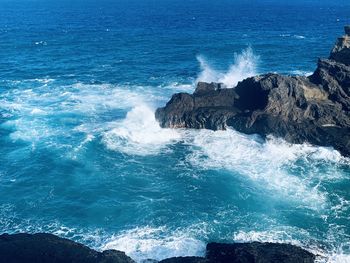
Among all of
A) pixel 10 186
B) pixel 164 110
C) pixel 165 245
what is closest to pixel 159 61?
pixel 164 110

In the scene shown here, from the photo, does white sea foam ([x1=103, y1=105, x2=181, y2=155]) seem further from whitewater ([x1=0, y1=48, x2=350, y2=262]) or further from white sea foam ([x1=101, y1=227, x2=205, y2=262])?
white sea foam ([x1=101, y1=227, x2=205, y2=262])

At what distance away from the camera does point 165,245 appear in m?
49.1

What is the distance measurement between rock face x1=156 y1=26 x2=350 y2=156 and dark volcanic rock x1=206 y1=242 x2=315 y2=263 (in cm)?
2713

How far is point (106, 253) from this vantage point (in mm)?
44125

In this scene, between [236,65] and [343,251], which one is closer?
[343,251]

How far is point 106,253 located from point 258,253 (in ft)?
47.4

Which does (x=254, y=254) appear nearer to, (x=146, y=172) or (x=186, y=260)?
(x=186, y=260)

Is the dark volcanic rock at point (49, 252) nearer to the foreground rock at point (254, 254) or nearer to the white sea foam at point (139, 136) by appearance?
the foreground rock at point (254, 254)

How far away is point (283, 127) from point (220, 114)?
10.6 metres

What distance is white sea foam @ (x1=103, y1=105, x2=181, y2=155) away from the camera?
7106cm

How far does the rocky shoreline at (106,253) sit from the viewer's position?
43.2 m

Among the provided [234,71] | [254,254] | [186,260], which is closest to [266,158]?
[254,254]

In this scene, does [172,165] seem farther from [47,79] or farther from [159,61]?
[159,61]

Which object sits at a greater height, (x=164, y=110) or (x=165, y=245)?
(x=164, y=110)
